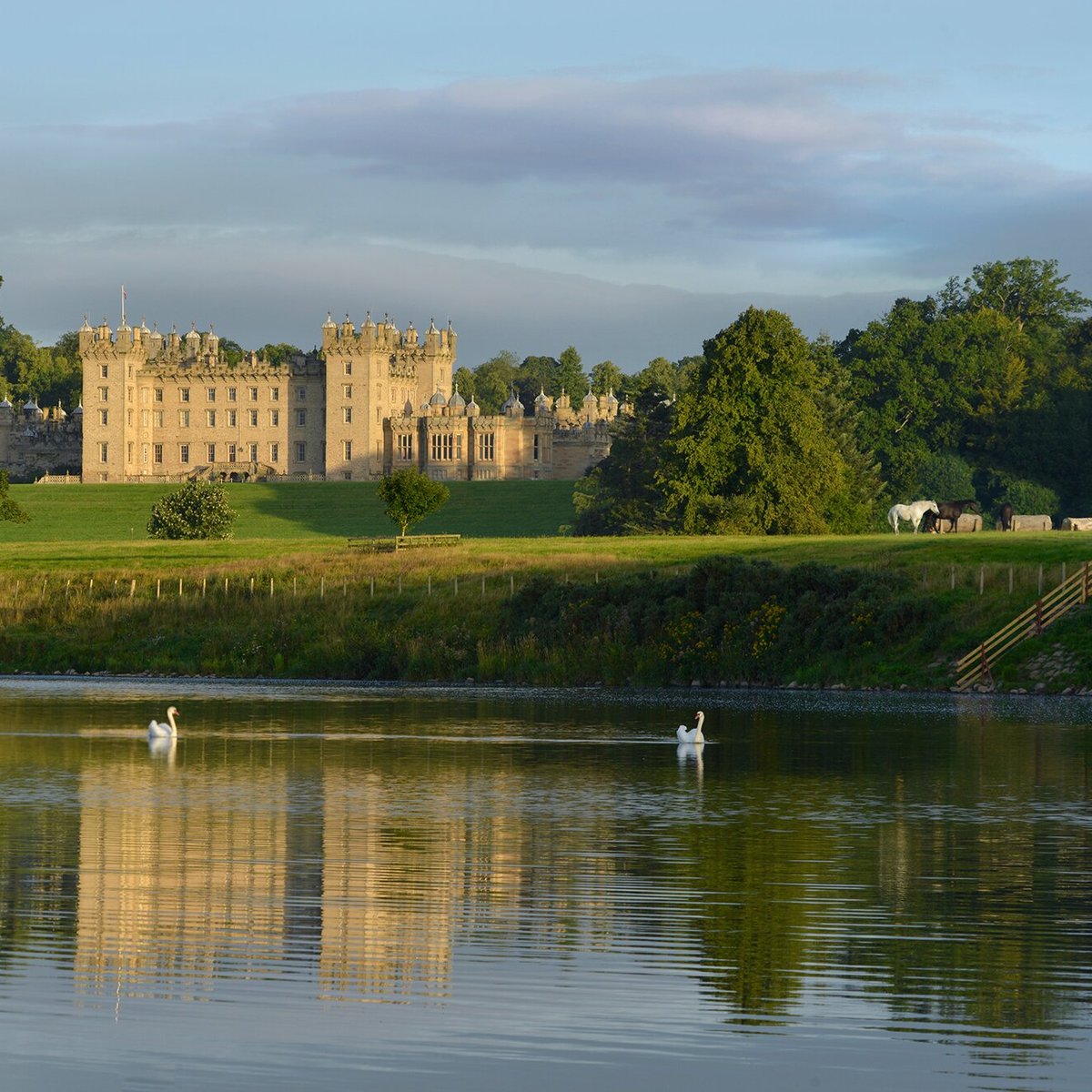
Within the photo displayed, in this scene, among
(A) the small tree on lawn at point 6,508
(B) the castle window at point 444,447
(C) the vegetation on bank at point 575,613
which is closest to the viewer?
(C) the vegetation on bank at point 575,613

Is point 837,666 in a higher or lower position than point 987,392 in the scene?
lower

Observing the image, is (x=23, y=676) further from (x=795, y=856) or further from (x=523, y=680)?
(x=795, y=856)

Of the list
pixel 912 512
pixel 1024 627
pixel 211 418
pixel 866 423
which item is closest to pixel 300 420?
pixel 211 418

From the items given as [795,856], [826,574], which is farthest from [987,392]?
[795,856]

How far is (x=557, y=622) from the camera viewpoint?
61.2 m

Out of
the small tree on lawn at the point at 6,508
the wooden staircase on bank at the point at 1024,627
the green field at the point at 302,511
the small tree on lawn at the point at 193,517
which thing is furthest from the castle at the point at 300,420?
the wooden staircase on bank at the point at 1024,627

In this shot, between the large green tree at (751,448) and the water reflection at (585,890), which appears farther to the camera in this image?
the large green tree at (751,448)

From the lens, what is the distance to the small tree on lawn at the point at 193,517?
355 ft

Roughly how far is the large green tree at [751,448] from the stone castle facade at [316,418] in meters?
71.9

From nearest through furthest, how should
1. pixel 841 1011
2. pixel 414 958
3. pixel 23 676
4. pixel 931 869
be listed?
pixel 841 1011 → pixel 414 958 → pixel 931 869 → pixel 23 676

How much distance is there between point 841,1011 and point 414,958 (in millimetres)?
3689

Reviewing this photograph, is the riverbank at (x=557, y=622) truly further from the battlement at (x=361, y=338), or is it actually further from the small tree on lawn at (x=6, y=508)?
the battlement at (x=361, y=338)

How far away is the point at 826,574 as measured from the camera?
193 feet

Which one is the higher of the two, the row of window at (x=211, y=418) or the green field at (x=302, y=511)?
the row of window at (x=211, y=418)
